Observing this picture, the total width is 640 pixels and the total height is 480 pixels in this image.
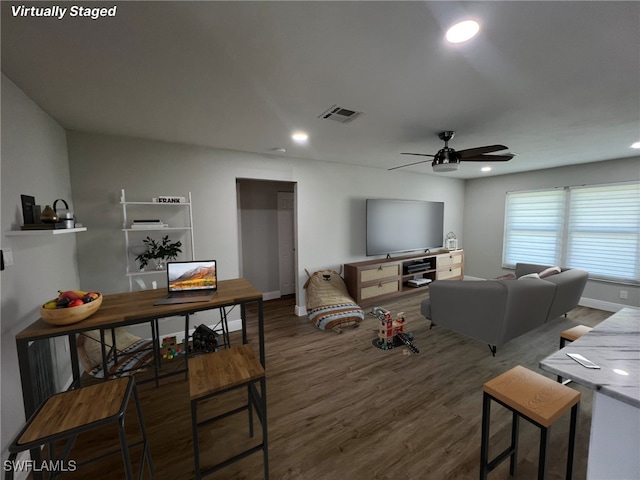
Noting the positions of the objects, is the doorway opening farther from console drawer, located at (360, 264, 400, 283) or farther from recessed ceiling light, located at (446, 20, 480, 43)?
recessed ceiling light, located at (446, 20, 480, 43)

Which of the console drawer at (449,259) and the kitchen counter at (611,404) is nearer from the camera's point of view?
the kitchen counter at (611,404)


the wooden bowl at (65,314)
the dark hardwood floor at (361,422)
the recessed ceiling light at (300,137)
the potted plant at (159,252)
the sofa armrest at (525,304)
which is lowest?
the dark hardwood floor at (361,422)

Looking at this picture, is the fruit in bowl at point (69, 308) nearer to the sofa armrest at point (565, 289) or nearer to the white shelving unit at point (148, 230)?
the white shelving unit at point (148, 230)

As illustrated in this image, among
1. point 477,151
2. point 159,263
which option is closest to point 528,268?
point 477,151

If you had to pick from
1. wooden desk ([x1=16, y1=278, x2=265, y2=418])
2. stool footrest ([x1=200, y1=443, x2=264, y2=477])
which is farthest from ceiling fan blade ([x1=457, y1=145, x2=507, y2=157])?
stool footrest ([x1=200, y1=443, x2=264, y2=477])

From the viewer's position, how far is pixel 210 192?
3199 millimetres

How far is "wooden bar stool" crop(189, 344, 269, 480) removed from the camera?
126cm

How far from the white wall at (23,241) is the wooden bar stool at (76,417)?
56cm

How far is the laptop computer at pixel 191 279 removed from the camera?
6.17ft

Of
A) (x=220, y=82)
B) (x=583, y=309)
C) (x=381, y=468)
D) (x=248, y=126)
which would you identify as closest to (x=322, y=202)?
(x=248, y=126)

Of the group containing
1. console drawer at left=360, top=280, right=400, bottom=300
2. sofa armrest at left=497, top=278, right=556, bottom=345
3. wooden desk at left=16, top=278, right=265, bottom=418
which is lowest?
console drawer at left=360, top=280, right=400, bottom=300

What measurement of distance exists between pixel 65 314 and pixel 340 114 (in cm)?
229

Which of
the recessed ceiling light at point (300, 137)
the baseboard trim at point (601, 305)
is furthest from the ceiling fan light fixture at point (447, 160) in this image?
the baseboard trim at point (601, 305)

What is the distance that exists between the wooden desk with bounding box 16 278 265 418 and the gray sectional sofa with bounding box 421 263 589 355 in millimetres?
2276
